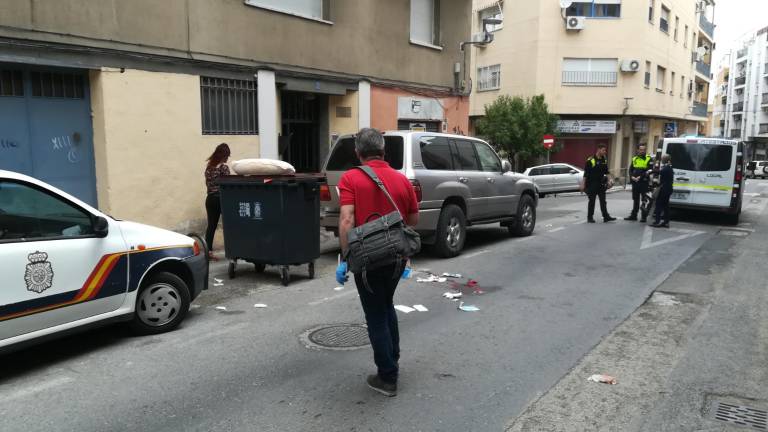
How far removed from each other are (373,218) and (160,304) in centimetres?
269

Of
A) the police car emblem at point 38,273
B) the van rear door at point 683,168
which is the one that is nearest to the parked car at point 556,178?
the van rear door at point 683,168

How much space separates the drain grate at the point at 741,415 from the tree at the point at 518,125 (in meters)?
25.1

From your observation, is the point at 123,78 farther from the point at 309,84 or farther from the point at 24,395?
the point at 24,395

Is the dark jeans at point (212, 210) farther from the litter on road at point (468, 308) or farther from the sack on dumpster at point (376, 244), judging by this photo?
the sack on dumpster at point (376, 244)

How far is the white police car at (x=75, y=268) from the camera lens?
4316mm

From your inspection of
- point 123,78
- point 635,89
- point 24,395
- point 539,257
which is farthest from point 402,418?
point 635,89

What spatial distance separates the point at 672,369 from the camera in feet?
15.2

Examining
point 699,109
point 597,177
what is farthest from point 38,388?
point 699,109

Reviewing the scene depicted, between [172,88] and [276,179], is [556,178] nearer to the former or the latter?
[172,88]

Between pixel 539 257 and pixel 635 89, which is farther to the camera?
pixel 635 89

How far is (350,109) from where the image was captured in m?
13.6

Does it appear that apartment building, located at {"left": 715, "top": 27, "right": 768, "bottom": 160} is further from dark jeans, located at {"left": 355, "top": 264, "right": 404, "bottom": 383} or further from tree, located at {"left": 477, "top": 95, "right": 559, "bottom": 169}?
dark jeans, located at {"left": 355, "top": 264, "right": 404, "bottom": 383}

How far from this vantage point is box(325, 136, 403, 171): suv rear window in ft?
28.2

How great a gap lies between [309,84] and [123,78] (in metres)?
4.06
